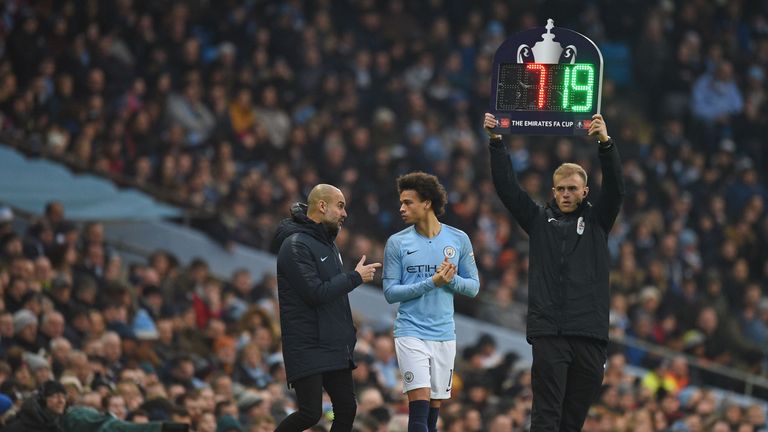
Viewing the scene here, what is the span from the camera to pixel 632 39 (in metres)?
25.8

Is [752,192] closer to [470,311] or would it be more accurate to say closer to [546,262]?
[470,311]

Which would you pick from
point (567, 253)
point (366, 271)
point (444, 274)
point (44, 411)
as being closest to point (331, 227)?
point (366, 271)

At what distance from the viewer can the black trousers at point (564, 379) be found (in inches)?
371

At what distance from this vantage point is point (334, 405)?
389 inches

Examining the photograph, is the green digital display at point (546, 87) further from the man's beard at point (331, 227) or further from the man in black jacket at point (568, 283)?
the man's beard at point (331, 227)

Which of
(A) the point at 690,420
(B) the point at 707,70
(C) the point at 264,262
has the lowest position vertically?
(A) the point at 690,420

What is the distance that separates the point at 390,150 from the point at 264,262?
3.09m

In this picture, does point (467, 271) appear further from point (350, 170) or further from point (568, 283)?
point (350, 170)

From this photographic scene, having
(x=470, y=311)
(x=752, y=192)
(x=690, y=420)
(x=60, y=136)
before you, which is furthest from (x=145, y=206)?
(x=752, y=192)

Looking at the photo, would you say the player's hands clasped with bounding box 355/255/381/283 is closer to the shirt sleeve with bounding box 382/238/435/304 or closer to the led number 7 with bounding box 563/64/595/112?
the shirt sleeve with bounding box 382/238/435/304

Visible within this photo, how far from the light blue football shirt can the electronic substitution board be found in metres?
0.91

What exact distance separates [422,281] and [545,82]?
4.93 ft

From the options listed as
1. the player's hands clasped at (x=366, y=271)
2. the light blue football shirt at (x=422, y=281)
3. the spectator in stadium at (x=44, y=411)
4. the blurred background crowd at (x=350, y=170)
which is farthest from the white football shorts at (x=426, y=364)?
the spectator in stadium at (x=44, y=411)

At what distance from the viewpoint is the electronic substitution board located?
9828 mm
